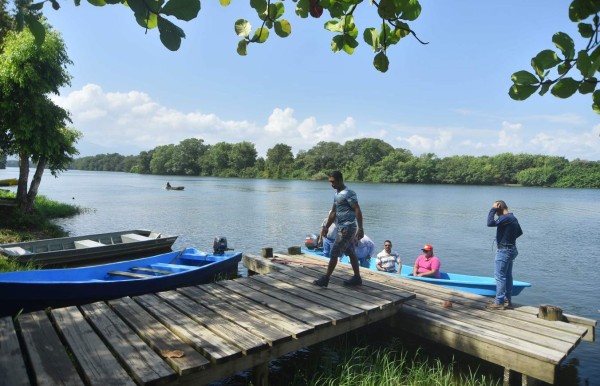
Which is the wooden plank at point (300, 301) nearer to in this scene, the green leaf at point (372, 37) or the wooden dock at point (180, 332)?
the wooden dock at point (180, 332)

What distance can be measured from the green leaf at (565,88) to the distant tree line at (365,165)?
315ft

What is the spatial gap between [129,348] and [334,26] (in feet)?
12.4

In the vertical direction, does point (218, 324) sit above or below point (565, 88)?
below

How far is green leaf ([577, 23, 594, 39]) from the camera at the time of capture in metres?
1.49

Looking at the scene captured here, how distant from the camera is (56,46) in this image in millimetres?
16281

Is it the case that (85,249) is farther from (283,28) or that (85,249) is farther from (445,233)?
(445,233)

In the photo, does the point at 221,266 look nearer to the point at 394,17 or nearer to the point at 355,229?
the point at 355,229

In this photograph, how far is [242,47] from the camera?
243cm

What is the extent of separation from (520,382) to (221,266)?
7.11 metres

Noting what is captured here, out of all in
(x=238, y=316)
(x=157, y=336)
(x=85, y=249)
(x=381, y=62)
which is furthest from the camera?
(x=85, y=249)

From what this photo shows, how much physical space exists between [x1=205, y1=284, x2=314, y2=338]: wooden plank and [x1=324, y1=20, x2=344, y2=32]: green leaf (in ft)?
11.7

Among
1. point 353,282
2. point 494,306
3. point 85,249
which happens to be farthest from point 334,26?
point 85,249

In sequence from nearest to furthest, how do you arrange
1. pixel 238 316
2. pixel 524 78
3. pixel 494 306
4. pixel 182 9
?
1. pixel 182 9
2. pixel 524 78
3. pixel 238 316
4. pixel 494 306

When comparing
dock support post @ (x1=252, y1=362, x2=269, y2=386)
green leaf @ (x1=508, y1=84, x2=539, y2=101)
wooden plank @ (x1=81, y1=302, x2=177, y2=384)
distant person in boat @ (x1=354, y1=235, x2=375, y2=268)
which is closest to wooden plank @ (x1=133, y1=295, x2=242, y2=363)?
wooden plank @ (x1=81, y1=302, x2=177, y2=384)
